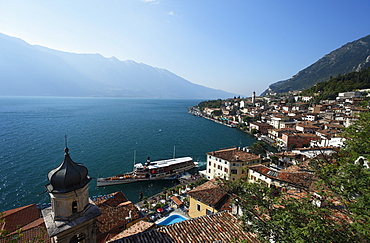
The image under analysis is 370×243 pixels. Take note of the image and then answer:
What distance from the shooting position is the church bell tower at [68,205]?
19.1 feet

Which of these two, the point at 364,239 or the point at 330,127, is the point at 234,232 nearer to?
the point at 364,239

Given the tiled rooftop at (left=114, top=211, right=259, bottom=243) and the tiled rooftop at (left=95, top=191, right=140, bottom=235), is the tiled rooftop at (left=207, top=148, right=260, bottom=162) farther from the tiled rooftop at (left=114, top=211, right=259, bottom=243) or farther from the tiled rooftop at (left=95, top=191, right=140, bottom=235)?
the tiled rooftop at (left=114, top=211, right=259, bottom=243)

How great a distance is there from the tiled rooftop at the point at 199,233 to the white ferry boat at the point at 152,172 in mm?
23318

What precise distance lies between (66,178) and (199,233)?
511 centimetres

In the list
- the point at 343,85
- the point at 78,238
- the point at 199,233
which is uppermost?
the point at 343,85

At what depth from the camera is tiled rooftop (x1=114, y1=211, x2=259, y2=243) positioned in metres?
7.19

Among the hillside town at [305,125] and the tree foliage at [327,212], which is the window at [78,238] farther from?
the hillside town at [305,125]

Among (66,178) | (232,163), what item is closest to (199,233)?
(66,178)

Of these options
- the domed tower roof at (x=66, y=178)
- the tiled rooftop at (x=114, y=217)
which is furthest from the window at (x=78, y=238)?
the tiled rooftop at (x=114, y=217)

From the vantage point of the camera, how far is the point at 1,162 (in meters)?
33.2

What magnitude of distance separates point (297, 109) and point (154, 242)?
9223 cm

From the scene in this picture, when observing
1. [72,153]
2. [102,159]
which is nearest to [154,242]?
[102,159]

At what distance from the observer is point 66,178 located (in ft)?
19.2

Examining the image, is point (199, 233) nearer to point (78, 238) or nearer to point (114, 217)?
point (78, 238)
